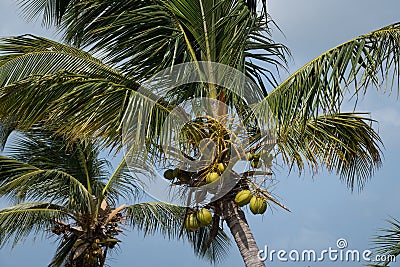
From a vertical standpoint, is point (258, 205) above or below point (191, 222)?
above

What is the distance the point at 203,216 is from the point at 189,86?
1.50 m

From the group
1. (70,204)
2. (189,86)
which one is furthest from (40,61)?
(70,204)

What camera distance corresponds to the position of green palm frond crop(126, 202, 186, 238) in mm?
11703

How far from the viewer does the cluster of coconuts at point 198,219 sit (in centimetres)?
620

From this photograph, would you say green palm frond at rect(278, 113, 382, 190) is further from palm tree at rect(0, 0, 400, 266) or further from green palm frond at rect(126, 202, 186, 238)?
green palm frond at rect(126, 202, 186, 238)

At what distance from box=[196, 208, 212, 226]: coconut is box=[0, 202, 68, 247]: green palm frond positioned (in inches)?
204

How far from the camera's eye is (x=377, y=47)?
19.1 feet

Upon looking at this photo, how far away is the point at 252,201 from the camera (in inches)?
241

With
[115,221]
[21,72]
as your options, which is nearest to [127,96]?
[21,72]

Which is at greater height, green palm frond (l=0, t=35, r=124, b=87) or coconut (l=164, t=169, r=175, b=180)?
green palm frond (l=0, t=35, r=124, b=87)

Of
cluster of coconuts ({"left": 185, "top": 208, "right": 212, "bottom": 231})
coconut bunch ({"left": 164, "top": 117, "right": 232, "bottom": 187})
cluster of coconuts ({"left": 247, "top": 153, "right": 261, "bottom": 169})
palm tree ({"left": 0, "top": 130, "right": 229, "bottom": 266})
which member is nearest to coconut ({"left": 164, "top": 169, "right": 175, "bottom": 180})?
coconut bunch ({"left": 164, "top": 117, "right": 232, "bottom": 187})

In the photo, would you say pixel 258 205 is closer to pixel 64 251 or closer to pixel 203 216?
pixel 203 216

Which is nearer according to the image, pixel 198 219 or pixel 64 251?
pixel 198 219

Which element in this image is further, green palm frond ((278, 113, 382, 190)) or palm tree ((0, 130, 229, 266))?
palm tree ((0, 130, 229, 266))
